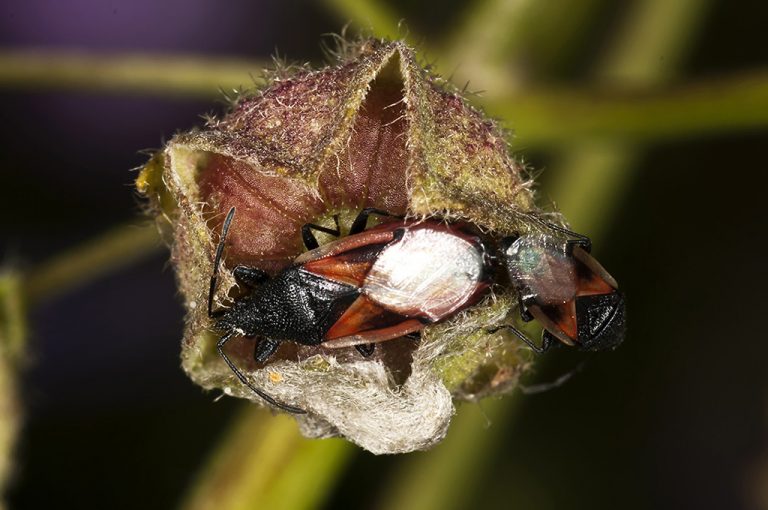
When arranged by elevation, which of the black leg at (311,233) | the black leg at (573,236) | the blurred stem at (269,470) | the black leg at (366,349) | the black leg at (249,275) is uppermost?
the black leg at (573,236)

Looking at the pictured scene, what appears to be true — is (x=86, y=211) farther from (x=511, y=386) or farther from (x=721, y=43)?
(x=511, y=386)

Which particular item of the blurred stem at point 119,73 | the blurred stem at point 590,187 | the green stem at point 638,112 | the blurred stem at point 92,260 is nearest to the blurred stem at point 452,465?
the blurred stem at point 590,187

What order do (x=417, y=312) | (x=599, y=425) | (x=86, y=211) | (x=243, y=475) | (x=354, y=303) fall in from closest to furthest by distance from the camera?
(x=417, y=312), (x=354, y=303), (x=243, y=475), (x=599, y=425), (x=86, y=211)

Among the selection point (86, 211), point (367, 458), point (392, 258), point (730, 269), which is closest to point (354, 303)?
point (392, 258)

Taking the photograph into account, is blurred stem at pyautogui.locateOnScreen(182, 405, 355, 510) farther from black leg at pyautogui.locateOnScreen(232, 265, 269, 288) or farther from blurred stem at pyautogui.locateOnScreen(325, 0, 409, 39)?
blurred stem at pyautogui.locateOnScreen(325, 0, 409, 39)

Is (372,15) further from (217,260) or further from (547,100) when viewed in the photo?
(217,260)

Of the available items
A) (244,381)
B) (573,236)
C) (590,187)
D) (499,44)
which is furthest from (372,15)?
(244,381)

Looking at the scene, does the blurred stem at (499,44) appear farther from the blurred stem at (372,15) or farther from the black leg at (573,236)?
the black leg at (573,236)

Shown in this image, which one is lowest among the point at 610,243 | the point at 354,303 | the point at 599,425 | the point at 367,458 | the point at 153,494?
the point at 153,494
